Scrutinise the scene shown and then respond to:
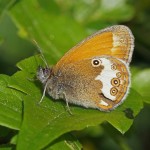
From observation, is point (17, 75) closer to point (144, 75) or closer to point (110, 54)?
point (110, 54)

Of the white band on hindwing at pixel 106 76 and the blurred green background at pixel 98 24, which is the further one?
the blurred green background at pixel 98 24

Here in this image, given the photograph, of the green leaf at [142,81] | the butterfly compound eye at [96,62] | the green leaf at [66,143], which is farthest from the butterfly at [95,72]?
the green leaf at [66,143]

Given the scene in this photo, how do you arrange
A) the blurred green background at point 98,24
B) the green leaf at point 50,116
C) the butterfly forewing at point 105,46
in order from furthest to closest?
1. the blurred green background at point 98,24
2. the butterfly forewing at point 105,46
3. the green leaf at point 50,116

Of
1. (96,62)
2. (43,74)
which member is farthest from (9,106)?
(96,62)

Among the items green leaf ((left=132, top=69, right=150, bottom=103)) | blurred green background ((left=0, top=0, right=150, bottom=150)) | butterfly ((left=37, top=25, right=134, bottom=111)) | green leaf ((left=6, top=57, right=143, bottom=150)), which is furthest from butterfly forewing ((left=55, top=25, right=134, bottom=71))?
blurred green background ((left=0, top=0, right=150, bottom=150))

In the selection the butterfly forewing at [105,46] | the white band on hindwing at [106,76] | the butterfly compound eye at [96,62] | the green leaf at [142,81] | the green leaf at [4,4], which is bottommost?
the green leaf at [142,81]

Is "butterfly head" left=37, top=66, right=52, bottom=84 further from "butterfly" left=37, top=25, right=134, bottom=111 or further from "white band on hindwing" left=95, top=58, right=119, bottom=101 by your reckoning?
"white band on hindwing" left=95, top=58, right=119, bottom=101

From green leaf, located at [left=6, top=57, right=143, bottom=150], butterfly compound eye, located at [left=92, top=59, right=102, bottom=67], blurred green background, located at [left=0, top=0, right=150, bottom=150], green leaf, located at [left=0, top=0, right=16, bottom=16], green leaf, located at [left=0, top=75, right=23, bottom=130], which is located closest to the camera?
green leaf, located at [left=6, top=57, right=143, bottom=150]

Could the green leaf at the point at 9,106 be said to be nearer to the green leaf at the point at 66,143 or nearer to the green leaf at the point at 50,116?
the green leaf at the point at 50,116
